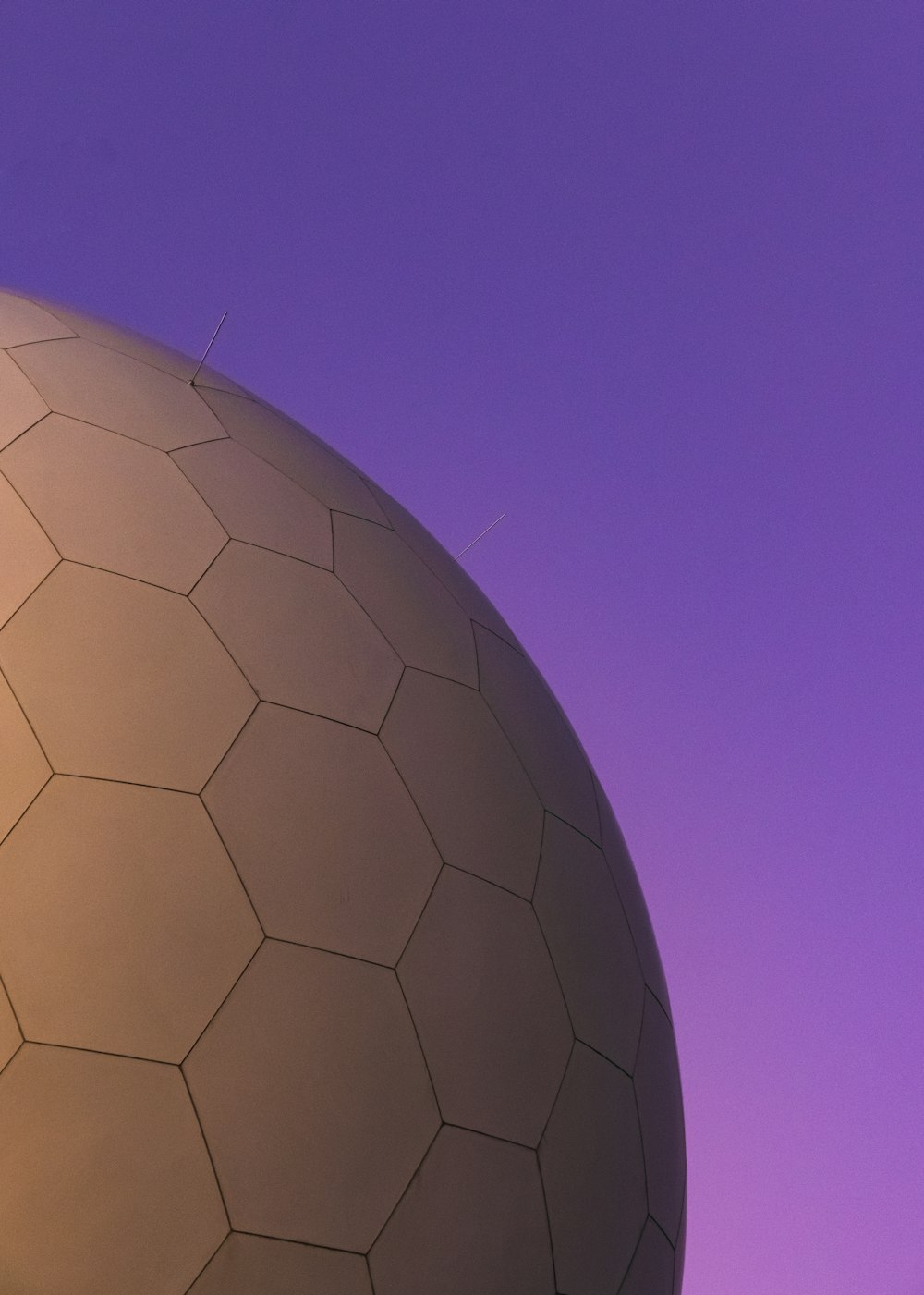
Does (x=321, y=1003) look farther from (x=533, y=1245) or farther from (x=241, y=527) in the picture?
(x=241, y=527)

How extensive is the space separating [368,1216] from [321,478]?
2.68 metres

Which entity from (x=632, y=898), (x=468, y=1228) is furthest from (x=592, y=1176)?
(x=632, y=898)

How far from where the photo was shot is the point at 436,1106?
129 inches

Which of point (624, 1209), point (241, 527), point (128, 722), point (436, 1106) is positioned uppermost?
point (241, 527)

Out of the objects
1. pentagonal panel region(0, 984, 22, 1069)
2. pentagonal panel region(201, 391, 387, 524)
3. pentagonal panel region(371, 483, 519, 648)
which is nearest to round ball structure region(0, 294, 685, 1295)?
pentagonal panel region(0, 984, 22, 1069)

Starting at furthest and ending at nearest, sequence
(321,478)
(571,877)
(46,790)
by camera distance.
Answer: (321,478) < (571,877) < (46,790)

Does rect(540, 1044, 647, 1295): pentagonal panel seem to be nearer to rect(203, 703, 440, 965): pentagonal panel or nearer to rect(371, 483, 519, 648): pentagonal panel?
rect(203, 703, 440, 965): pentagonal panel

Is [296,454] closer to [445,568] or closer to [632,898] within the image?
[445,568]

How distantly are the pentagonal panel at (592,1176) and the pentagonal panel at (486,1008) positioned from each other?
4.4 inches

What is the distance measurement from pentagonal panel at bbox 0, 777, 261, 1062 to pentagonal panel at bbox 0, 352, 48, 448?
54.5 inches

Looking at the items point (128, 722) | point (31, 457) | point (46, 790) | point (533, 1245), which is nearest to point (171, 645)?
point (128, 722)

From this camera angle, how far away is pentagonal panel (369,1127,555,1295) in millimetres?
3156

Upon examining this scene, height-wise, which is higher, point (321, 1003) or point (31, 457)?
point (31, 457)

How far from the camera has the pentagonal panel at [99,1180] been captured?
9.27 ft
